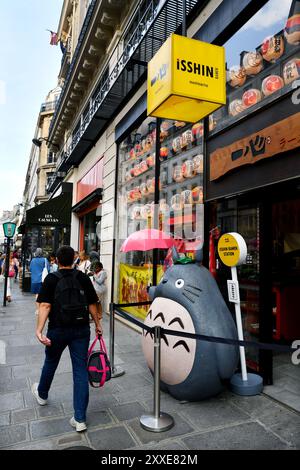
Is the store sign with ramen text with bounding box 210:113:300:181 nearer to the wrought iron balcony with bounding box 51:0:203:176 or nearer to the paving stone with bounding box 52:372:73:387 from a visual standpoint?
the wrought iron balcony with bounding box 51:0:203:176

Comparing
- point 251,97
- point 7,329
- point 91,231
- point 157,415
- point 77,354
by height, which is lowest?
point 7,329

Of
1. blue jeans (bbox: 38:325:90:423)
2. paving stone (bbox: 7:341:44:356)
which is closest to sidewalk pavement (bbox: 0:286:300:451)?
blue jeans (bbox: 38:325:90:423)

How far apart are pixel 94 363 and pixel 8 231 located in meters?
10.9

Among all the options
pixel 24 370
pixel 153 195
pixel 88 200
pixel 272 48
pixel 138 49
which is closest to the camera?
pixel 272 48

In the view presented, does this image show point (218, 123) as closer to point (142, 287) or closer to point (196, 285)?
point (196, 285)

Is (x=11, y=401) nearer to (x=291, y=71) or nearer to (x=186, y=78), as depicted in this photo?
(x=186, y=78)

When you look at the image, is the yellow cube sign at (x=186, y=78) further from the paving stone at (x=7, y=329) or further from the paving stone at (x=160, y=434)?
the paving stone at (x=7, y=329)

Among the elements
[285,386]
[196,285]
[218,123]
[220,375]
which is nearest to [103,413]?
[220,375]

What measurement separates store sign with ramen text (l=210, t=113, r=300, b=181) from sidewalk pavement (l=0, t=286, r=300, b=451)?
9.88 feet

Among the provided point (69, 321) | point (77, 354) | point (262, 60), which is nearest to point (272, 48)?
point (262, 60)

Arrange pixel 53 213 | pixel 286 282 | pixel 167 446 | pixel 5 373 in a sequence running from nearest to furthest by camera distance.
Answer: pixel 167 446 < pixel 5 373 < pixel 286 282 < pixel 53 213

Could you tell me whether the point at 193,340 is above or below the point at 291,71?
below

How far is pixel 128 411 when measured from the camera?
12.8ft

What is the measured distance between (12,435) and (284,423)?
107 inches
